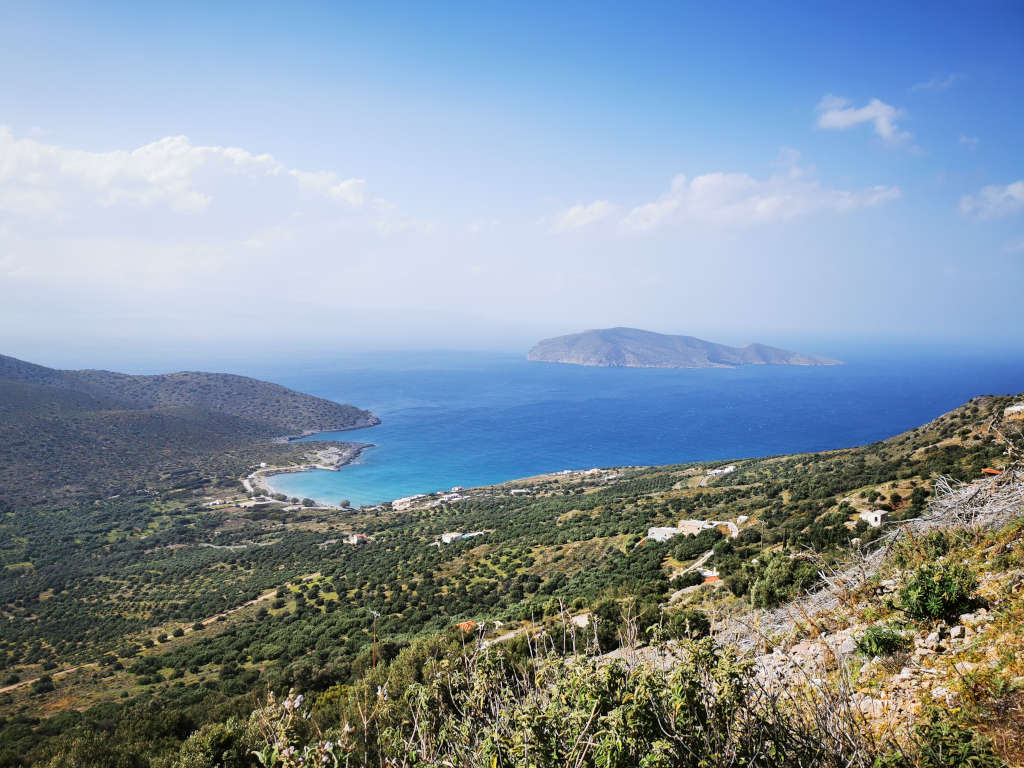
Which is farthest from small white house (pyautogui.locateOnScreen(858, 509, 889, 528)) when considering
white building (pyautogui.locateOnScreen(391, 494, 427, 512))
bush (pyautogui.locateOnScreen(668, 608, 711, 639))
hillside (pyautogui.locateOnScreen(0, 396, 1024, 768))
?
white building (pyautogui.locateOnScreen(391, 494, 427, 512))

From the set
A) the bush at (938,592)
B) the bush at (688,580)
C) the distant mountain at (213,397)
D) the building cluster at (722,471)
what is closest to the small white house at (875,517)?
the bush at (688,580)

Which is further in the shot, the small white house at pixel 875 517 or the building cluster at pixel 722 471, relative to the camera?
the building cluster at pixel 722 471

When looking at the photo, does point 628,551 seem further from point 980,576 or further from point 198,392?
point 198,392

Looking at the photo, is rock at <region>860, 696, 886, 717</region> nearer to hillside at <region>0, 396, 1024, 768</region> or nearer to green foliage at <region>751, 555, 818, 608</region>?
hillside at <region>0, 396, 1024, 768</region>

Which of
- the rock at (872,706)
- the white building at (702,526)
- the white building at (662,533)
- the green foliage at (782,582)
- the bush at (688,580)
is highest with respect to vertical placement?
A: the rock at (872,706)

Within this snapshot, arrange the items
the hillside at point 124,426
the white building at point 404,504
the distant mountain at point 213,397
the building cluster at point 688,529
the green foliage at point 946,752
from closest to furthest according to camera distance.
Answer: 1. the green foliage at point 946,752
2. the building cluster at point 688,529
3. the white building at point 404,504
4. the hillside at point 124,426
5. the distant mountain at point 213,397

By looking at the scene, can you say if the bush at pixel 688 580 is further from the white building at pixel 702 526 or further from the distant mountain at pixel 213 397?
the distant mountain at pixel 213 397

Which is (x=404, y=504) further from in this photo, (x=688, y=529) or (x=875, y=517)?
(x=875, y=517)

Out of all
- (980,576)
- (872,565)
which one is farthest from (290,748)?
(872,565)
